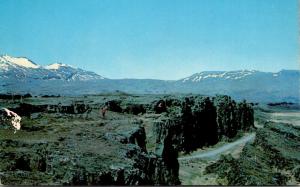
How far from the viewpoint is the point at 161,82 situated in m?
20.7

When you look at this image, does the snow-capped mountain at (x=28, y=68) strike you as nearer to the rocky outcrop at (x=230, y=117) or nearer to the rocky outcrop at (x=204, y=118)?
the rocky outcrop at (x=204, y=118)

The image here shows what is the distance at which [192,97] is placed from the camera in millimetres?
33562

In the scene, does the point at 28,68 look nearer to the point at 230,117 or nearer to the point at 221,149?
the point at 221,149

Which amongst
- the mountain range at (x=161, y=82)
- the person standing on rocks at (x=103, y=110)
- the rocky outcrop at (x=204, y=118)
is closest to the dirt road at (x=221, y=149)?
the rocky outcrop at (x=204, y=118)

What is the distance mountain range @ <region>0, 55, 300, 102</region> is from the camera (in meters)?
17.6

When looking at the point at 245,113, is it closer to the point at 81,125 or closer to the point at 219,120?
the point at 219,120

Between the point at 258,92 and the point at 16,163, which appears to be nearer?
the point at 16,163

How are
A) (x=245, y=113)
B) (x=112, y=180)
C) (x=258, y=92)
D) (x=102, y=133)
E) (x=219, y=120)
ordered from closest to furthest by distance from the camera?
1. (x=112, y=180)
2. (x=102, y=133)
3. (x=219, y=120)
4. (x=245, y=113)
5. (x=258, y=92)

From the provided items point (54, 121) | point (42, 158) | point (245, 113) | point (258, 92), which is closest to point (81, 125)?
point (54, 121)

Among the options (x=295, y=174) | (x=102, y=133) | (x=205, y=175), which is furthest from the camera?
(x=205, y=175)

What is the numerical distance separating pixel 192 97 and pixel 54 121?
54.5 feet

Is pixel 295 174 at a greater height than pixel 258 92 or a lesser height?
lesser

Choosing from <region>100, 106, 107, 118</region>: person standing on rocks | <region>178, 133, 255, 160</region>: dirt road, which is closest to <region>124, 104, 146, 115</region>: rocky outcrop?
<region>100, 106, 107, 118</region>: person standing on rocks

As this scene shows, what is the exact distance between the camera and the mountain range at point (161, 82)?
17.6m
